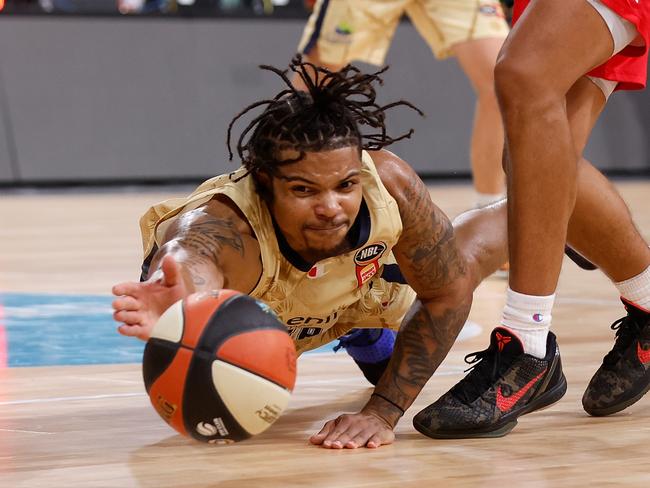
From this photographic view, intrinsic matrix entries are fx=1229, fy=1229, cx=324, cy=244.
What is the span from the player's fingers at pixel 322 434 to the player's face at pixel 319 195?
16.9 inches

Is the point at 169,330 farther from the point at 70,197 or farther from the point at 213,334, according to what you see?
the point at 70,197

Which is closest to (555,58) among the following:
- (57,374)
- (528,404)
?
(528,404)

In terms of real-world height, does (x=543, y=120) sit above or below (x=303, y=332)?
above

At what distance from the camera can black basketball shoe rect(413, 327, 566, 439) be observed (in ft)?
9.56

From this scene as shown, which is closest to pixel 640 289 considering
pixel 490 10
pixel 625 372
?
pixel 625 372

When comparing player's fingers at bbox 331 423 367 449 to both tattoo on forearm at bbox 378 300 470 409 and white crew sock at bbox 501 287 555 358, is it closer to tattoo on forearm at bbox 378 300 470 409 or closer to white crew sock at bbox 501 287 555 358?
tattoo on forearm at bbox 378 300 470 409

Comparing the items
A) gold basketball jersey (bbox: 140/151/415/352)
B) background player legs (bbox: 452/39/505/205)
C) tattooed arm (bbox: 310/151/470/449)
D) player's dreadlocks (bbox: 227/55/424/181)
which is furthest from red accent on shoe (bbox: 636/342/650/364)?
background player legs (bbox: 452/39/505/205)

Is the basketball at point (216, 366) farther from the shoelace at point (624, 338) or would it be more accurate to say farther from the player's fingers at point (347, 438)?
the shoelace at point (624, 338)

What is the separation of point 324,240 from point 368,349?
95cm

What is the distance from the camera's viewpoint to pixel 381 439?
2.83 m

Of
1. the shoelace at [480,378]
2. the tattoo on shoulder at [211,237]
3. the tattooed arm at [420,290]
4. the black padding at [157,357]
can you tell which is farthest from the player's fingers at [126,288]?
the shoelace at [480,378]

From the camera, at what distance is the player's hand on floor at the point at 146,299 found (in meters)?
2.25

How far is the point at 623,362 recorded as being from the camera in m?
3.27

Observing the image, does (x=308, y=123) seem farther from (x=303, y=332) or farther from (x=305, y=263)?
(x=303, y=332)
